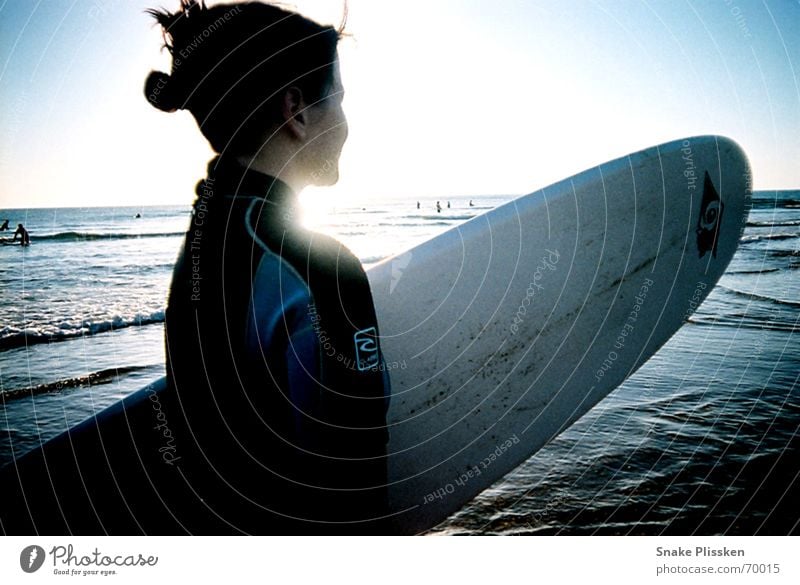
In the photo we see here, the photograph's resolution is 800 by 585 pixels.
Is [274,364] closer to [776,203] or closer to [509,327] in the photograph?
[509,327]

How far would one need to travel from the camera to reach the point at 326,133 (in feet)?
3.73

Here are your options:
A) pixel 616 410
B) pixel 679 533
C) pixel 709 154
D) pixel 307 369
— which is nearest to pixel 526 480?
pixel 679 533

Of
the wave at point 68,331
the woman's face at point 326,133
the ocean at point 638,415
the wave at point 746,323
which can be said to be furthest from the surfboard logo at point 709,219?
the wave at point 68,331

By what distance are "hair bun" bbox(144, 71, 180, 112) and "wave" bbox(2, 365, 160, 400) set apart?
122 inches

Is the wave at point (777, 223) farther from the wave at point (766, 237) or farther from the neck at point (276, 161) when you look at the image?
the neck at point (276, 161)

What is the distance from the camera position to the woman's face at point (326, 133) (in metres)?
1.10

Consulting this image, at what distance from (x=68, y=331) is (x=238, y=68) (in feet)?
16.7

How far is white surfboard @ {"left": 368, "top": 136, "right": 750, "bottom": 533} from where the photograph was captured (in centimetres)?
195

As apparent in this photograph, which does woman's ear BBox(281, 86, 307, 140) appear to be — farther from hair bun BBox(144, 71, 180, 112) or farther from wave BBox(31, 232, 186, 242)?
wave BBox(31, 232, 186, 242)

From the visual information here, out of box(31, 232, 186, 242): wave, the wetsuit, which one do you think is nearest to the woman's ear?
the wetsuit

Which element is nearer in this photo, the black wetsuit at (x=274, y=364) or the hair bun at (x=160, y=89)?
the black wetsuit at (x=274, y=364)

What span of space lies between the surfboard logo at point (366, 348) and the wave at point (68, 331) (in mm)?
4871

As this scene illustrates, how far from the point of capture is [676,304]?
2594 millimetres

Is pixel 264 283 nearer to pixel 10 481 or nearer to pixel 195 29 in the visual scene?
pixel 195 29
